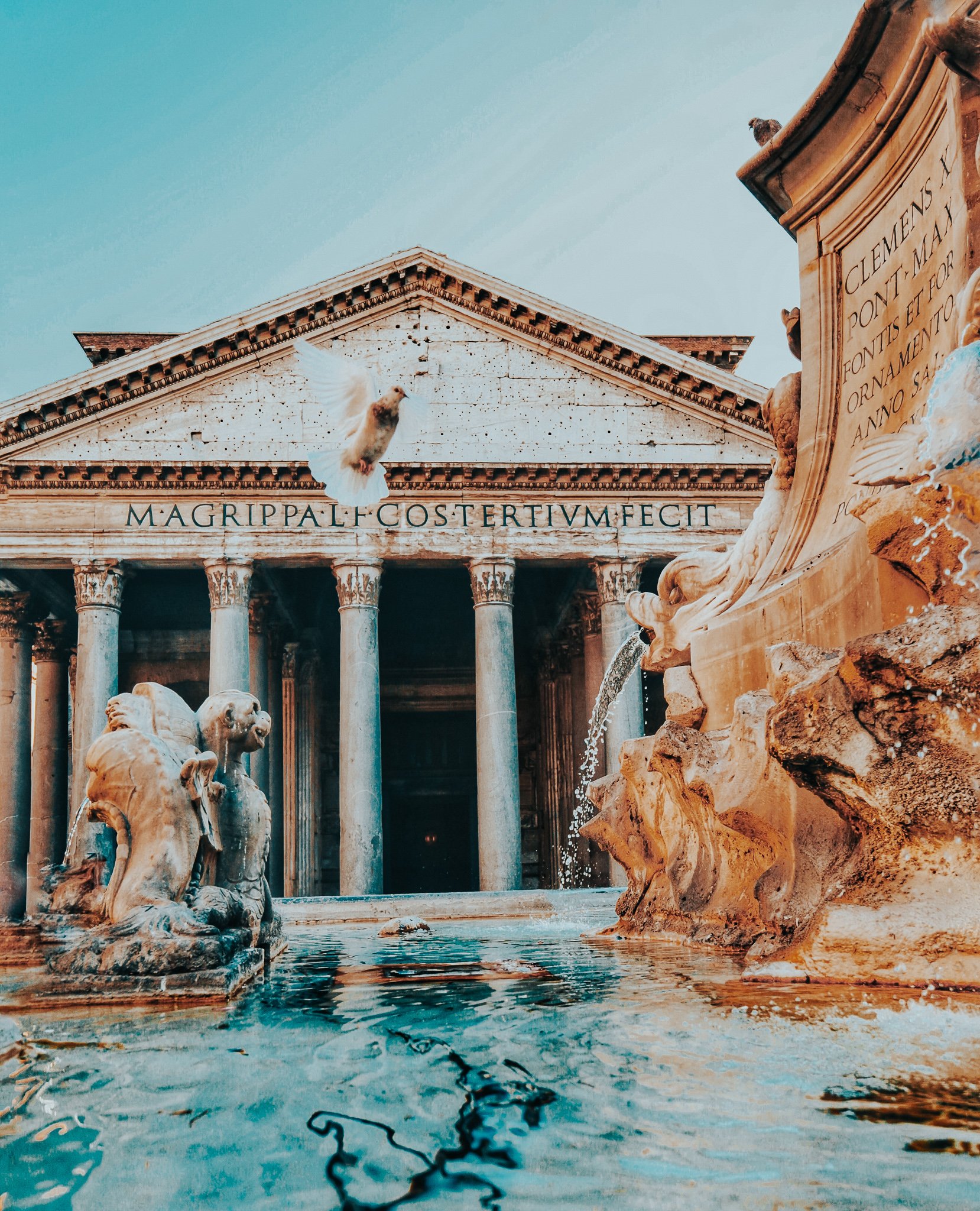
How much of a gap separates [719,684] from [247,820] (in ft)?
7.13

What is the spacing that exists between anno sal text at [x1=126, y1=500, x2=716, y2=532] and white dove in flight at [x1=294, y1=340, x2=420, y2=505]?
4.24 meters

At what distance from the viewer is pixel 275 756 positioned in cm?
2252

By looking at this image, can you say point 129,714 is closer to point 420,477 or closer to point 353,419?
point 353,419

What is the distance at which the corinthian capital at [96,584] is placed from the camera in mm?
19359

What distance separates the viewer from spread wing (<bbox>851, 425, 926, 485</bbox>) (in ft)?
11.1

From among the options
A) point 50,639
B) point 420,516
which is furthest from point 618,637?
point 50,639

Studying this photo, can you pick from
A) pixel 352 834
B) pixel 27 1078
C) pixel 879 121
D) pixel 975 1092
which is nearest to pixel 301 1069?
pixel 27 1078

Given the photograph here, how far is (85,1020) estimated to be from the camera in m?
3.37

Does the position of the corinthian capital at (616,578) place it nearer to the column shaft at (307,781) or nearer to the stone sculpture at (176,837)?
the column shaft at (307,781)

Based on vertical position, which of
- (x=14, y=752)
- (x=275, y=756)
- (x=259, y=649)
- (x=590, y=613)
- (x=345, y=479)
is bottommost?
(x=275, y=756)

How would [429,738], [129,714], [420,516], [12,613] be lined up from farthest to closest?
[429,738] → [12,613] → [420,516] → [129,714]

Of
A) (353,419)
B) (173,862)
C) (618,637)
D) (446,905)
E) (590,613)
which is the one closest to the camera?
(173,862)

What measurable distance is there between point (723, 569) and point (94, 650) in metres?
15.7

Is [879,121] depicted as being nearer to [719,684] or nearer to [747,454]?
[719,684]
